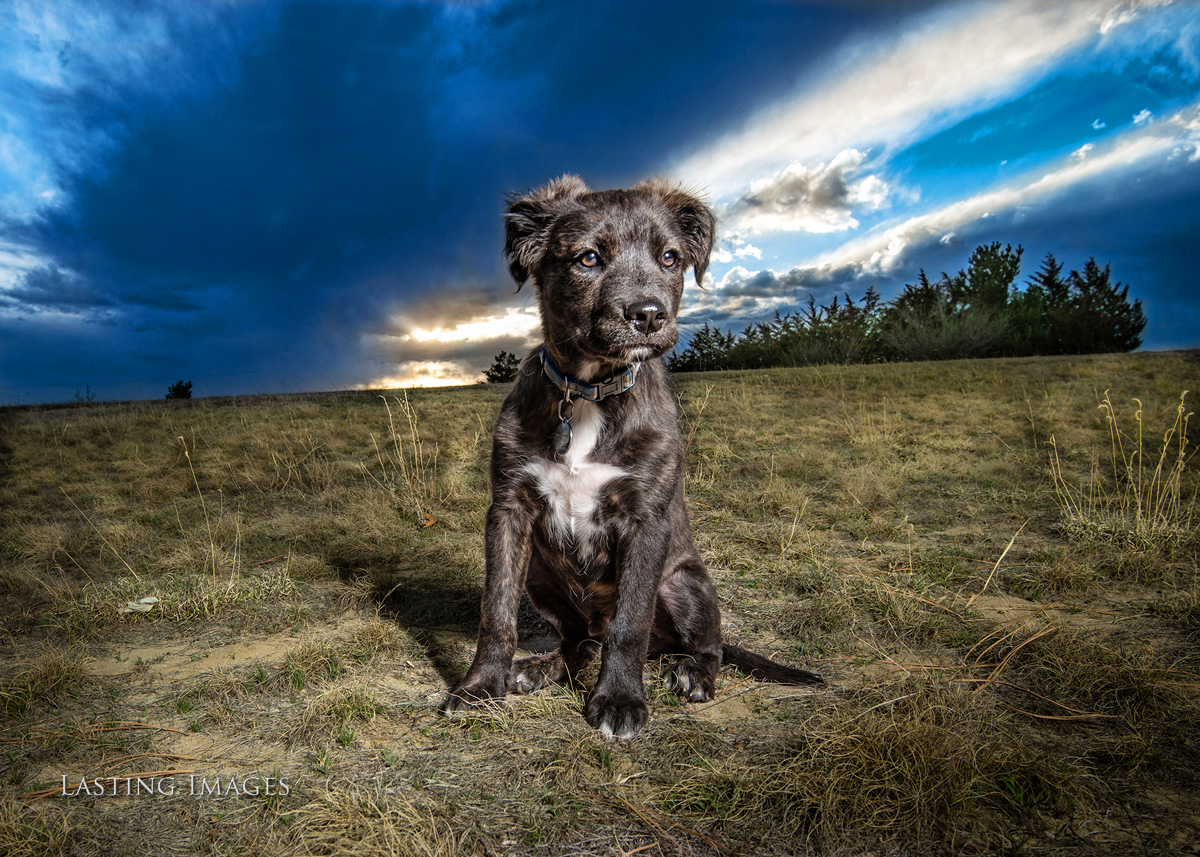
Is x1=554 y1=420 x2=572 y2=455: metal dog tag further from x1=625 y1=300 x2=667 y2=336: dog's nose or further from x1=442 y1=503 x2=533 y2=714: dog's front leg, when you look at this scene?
x1=625 y1=300 x2=667 y2=336: dog's nose

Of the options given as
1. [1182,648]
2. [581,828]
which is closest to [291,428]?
[581,828]

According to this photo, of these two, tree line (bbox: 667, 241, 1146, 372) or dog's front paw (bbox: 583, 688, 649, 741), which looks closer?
dog's front paw (bbox: 583, 688, 649, 741)

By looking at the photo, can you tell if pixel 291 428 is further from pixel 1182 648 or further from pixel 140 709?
pixel 1182 648

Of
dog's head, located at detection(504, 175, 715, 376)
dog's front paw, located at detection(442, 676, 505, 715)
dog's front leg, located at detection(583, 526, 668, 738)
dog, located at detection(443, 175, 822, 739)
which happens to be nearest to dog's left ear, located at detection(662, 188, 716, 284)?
dog's head, located at detection(504, 175, 715, 376)

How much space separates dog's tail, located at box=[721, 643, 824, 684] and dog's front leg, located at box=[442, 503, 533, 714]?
46.9 inches

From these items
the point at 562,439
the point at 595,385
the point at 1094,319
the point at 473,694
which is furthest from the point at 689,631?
the point at 1094,319

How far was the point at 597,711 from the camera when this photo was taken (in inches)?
119

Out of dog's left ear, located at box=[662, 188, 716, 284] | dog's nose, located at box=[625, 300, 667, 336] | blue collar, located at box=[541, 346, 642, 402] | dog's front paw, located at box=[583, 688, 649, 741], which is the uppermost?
dog's left ear, located at box=[662, 188, 716, 284]

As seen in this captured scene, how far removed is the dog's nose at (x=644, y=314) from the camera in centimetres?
301

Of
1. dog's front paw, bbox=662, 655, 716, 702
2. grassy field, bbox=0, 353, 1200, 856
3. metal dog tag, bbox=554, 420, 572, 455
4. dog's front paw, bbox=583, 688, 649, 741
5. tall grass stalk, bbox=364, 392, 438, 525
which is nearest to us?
grassy field, bbox=0, 353, 1200, 856

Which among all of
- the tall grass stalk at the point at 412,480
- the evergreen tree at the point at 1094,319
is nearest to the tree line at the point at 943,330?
the evergreen tree at the point at 1094,319

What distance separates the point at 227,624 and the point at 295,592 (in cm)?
55

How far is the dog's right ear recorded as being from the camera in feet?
11.7

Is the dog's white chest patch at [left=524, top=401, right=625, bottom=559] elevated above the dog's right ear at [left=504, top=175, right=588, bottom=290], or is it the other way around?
the dog's right ear at [left=504, top=175, right=588, bottom=290]
